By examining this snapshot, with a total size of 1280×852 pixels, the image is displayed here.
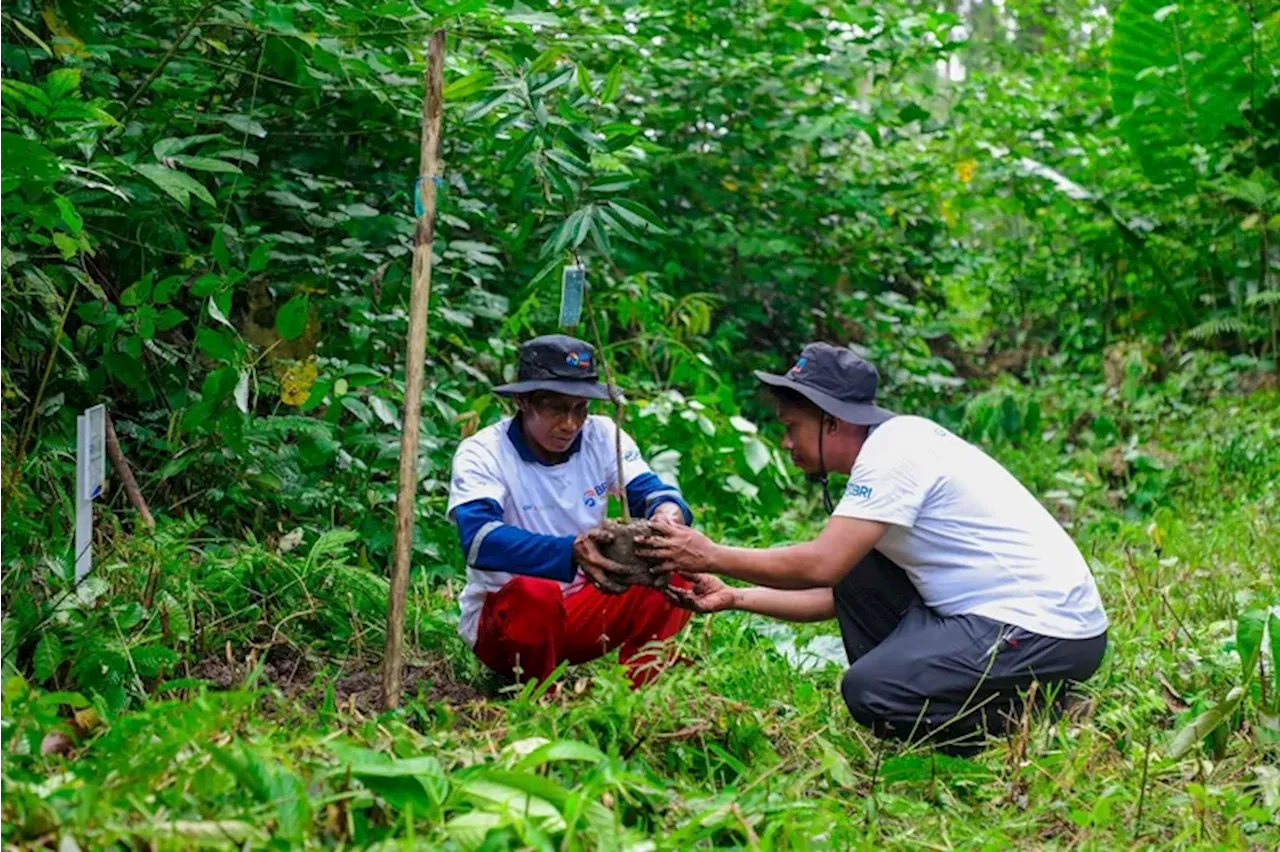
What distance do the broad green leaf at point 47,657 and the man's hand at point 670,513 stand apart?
1.38 metres

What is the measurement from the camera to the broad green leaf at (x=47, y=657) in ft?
10.3

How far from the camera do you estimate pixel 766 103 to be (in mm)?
7391

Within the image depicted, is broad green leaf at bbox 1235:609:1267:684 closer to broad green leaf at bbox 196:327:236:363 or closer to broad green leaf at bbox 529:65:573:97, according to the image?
broad green leaf at bbox 529:65:573:97

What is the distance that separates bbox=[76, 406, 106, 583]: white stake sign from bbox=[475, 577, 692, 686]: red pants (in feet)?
3.07

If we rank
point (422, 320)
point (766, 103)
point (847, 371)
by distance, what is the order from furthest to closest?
point (766, 103) < point (847, 371) < point (422, 320)

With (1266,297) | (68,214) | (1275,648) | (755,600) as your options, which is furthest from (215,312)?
(1266,297)

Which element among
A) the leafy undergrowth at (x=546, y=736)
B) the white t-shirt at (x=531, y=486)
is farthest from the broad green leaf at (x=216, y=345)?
the white t-shirt at (x=531, y=486)

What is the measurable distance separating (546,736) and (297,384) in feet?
6.11

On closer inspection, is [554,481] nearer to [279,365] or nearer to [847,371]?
[847,371]

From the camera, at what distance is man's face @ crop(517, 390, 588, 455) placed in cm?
371

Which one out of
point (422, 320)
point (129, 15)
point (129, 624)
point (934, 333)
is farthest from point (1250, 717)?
point (934, 333)

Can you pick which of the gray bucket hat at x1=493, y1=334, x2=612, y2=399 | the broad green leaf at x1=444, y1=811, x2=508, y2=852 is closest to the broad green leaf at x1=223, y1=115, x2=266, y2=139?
the gray bucket hat at x1=493, y1=334, x2=612, y2=399

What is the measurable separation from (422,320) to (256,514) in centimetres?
177

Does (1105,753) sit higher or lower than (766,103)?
lower
